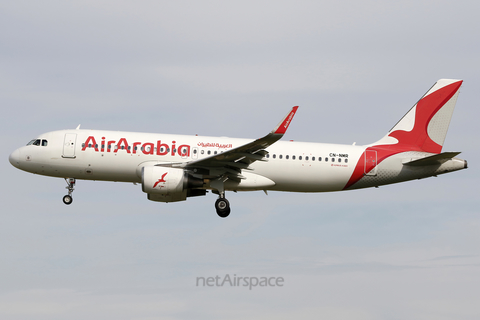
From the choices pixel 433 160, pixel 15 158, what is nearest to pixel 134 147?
pixel 15 158

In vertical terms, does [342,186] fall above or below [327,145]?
below

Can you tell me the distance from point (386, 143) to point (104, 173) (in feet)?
51.4

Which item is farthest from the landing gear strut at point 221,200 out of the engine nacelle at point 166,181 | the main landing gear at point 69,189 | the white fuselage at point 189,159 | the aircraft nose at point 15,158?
the aircraft nose at point 15,158

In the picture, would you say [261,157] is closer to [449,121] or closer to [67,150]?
[67,150]

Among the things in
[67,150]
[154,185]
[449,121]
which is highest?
[449,121]

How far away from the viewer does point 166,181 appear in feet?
98.5

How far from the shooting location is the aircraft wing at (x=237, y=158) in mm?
27878

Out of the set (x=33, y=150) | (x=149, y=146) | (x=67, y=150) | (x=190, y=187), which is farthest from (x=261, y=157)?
(x=33, y=150)

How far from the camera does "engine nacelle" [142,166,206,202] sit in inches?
1179

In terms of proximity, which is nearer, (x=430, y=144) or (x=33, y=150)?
(x=33, y=150)

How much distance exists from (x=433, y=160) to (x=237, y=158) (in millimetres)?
10690

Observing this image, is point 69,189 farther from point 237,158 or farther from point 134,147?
point 237,158

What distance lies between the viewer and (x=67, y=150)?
31.7 metres

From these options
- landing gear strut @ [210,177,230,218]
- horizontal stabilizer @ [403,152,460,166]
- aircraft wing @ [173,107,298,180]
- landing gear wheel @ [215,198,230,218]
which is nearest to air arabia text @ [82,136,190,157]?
aircraft wing @ [173,107,298,180]
